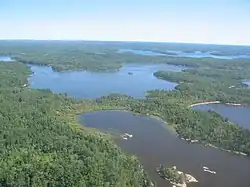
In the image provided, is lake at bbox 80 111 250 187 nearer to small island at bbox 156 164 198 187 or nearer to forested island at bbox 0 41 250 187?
small island at bbox 156 164 198 187

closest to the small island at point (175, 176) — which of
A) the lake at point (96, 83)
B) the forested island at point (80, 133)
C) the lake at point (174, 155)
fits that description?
the lake at point (174, 155)

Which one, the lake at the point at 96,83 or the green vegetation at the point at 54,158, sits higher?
the green vegetation at the point at 54,158

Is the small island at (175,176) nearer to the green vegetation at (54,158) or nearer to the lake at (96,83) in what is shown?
the green vegetation at (54,158)

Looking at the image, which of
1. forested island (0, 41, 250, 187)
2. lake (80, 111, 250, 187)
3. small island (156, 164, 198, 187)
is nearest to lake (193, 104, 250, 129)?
forested island (0, 41, 250, 187)

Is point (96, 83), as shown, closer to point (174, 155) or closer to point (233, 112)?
point (233, 112)

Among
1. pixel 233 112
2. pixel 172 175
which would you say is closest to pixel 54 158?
pixel 172 175
